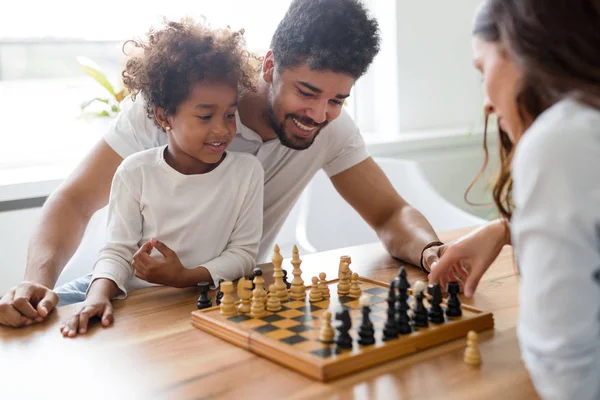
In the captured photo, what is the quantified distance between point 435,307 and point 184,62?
0.91m

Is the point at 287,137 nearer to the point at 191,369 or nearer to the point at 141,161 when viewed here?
the point at 141,161

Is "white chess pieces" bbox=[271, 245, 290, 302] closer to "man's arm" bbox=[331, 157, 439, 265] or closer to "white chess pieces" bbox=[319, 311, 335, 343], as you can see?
"white chess pieces" bbox=[319, 311, 335, 343]

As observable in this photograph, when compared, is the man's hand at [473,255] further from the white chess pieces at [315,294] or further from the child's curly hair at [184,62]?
the child's curly hair at [184,62]

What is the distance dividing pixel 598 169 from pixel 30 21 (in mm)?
2738

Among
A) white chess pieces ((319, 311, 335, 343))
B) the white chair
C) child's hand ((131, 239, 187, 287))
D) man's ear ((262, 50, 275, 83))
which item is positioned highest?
man's ear ((262, 50, 275, 83))

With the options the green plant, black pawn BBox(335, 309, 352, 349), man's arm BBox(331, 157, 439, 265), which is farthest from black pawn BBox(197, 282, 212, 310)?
the green plant

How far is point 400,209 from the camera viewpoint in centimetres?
221

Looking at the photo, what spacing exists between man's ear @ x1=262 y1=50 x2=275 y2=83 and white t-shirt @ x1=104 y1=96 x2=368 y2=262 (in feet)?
0.49

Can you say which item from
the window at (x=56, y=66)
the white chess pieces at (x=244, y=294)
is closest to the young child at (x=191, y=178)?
the white chess pieces at (x=244, y=294)

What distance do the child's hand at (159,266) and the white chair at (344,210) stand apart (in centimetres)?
135

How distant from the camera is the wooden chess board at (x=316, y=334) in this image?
1158mm

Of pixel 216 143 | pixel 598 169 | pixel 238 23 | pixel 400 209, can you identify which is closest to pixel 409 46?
pixel 238 23

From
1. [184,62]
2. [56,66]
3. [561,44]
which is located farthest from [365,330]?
[56,66]

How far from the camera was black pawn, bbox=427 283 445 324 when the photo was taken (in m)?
1.33
